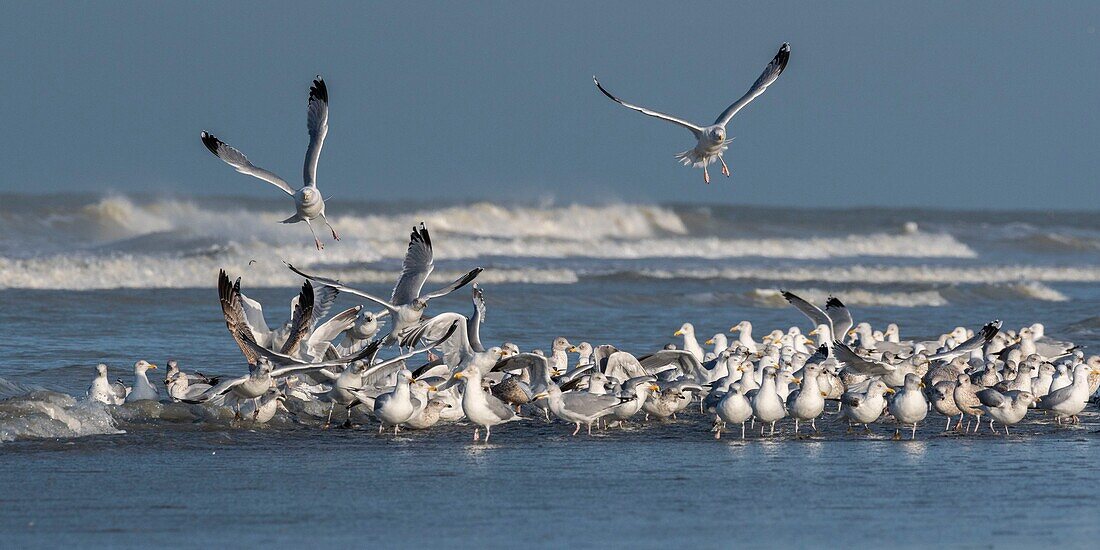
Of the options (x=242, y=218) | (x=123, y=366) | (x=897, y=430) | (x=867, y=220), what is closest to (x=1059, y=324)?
(x=897, y=430)

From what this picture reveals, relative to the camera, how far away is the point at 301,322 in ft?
39.2

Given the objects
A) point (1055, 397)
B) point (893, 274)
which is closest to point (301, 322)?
point (1055, 397)

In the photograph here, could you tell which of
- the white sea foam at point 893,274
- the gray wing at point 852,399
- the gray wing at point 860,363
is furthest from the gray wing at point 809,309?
the white sea foam at point 893,274

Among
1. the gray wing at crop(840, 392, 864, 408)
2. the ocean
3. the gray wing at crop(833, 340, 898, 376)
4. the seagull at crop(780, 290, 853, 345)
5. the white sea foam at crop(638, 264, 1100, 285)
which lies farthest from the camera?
the white sea foam at crop(638, 264, 1100, 285)

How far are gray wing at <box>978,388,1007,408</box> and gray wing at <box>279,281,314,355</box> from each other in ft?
16.5

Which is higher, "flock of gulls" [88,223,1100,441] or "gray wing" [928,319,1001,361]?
"gray wing" [928,319,1001,361]

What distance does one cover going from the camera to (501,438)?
11.0 meters

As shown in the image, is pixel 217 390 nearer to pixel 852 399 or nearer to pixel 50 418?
pixel 50 418

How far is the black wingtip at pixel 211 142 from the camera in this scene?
1345 cm

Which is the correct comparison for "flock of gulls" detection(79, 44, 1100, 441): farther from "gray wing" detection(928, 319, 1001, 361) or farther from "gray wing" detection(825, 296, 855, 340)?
"gray wing" detection(825, 296, 855, 340)

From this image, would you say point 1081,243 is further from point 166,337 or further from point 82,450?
point 82,450

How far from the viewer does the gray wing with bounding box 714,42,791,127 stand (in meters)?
15.0

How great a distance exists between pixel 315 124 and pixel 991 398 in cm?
630

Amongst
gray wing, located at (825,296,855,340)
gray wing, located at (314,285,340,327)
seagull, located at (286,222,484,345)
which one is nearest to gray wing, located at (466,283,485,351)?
seagull, located at (286,222,484,345)
